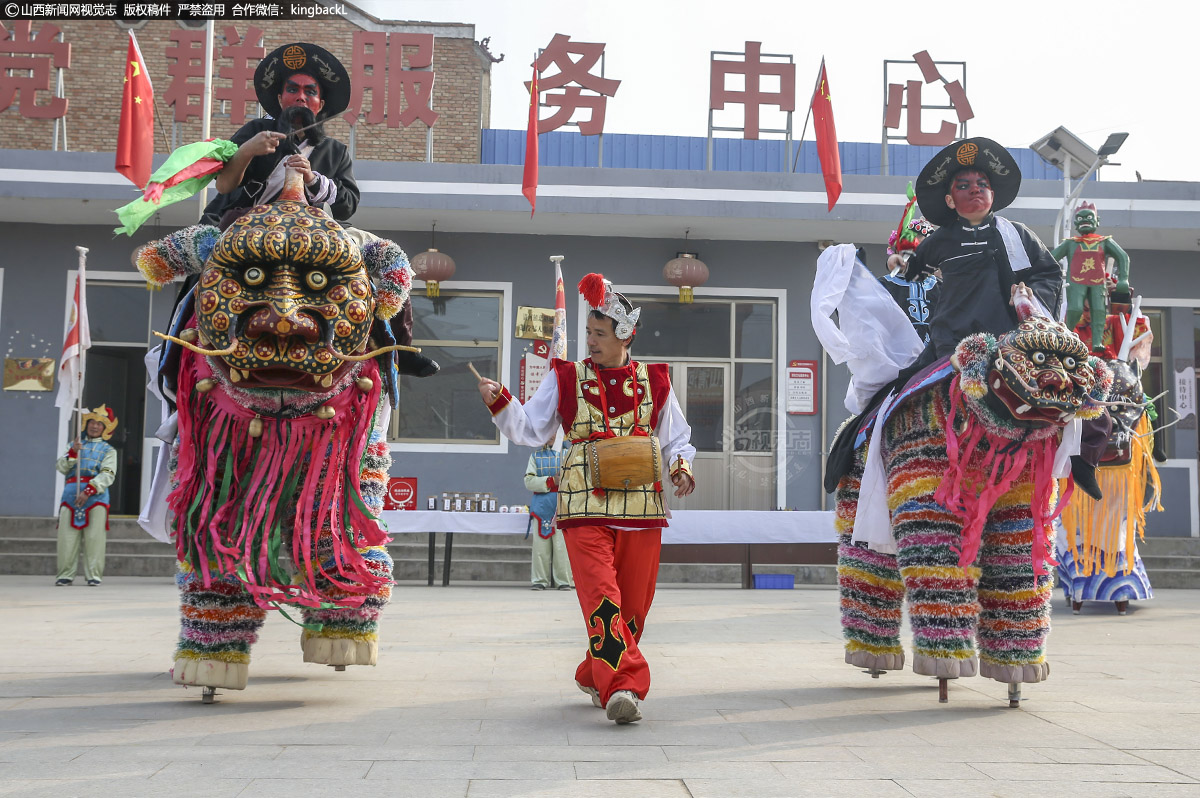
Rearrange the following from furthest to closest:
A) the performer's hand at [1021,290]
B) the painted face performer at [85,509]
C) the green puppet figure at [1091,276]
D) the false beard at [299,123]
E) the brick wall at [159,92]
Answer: the brick wall at [159,92] → the painted face performer at [85,509] → the green puppet figure at [1091,276] → the false beard at [299,123] → the performer's hand at [1021,290]

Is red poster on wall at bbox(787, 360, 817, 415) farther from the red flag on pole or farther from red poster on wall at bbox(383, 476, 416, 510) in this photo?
the red flag on pole

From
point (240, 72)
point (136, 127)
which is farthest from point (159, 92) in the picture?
point (136, 127)

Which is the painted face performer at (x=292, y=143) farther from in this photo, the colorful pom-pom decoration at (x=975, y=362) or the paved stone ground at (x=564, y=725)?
the colorful pom-pom decoration at (x=975, y=362)

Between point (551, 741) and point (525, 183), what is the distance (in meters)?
9.77

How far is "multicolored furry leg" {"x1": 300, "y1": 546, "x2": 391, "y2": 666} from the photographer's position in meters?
4.39

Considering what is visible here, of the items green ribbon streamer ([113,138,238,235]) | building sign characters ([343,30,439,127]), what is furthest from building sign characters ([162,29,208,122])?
green ribbon streamer ([113,138,238,235])

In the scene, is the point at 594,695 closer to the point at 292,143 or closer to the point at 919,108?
the point at 292,143

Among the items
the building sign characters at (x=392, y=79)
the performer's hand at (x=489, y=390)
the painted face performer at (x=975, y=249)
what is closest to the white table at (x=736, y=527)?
the building sign characters at (x=392, y=79)

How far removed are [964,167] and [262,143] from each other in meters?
2.92

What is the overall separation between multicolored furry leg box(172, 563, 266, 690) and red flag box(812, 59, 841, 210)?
1010 cm

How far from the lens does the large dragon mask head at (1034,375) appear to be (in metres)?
4.09

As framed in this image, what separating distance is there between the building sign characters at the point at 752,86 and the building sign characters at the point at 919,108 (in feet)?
4.26

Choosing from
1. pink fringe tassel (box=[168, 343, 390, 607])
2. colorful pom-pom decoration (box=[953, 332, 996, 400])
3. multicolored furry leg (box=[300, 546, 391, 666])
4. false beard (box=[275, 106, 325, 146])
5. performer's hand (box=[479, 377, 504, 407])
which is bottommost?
multicolored furry leg (box=[300, 546, 391, 666])

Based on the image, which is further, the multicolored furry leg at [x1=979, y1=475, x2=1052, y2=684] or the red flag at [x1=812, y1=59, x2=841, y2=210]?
the red flag at [x1=812, y1=59, x2=841, y2=210]
